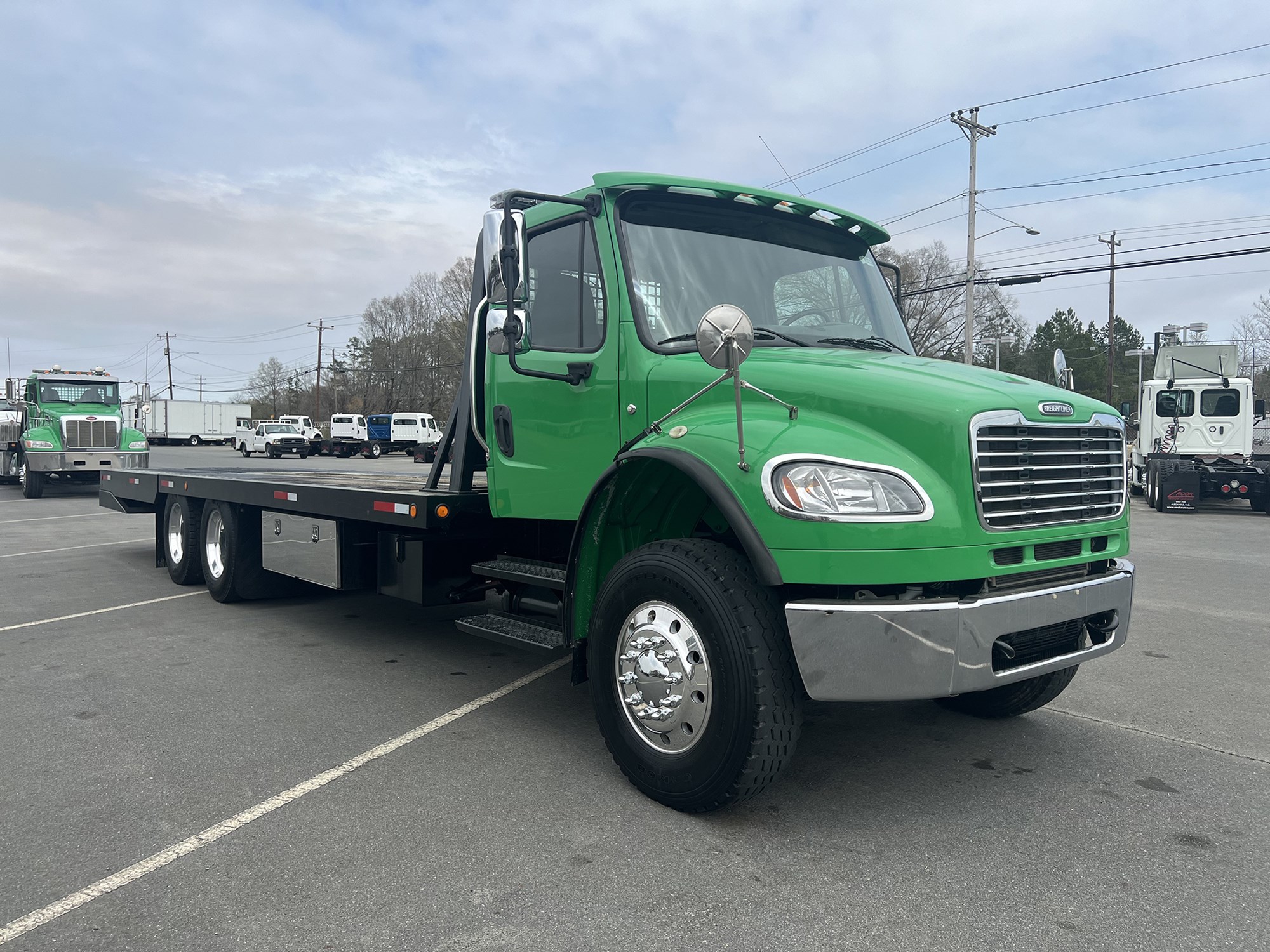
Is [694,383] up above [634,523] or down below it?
above

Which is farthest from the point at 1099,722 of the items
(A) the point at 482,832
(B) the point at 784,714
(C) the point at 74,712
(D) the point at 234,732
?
(C) the point at 74,712

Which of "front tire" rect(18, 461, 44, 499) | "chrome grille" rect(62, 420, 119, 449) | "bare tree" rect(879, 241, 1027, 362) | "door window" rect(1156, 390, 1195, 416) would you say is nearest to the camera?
"door window" rect(1156, 390, 1195, 416)

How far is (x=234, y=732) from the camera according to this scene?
455 cm

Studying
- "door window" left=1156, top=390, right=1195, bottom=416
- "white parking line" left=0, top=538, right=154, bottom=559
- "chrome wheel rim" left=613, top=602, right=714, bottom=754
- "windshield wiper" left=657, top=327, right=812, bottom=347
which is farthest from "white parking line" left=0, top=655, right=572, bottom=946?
"door window" left=1156, top=390, right=1195, bottom=416

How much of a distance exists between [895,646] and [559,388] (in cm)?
208

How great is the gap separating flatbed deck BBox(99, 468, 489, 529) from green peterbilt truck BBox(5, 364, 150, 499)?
11.4 m

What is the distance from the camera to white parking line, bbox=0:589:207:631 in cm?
711

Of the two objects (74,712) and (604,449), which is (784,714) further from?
(74,712)

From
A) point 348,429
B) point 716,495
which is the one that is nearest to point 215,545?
point 716,495

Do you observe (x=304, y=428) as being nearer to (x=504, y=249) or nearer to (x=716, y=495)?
(x=504, y=249)

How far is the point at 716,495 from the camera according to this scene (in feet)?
11.2

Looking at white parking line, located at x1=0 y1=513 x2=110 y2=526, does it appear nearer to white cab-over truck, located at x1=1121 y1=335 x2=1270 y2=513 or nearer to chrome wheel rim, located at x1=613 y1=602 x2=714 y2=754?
chrome wheel rim, located at x1=613 y1=602 x2=714 y2=754

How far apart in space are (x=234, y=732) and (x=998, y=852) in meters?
3.45

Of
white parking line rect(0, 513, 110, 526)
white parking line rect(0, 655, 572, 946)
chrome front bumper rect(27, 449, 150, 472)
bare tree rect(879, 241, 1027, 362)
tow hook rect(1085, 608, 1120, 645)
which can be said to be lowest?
white parking line rect(0, 655, 572, 946)
